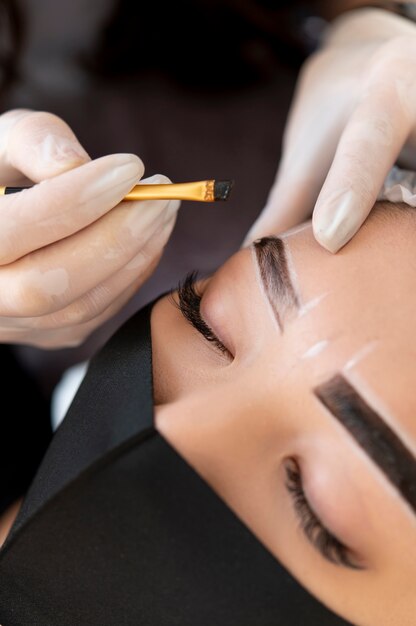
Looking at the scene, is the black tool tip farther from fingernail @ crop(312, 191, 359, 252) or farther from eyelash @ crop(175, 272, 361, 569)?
eyelash @ crop(175, 272, 361, 569)

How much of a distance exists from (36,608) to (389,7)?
1.39 metres

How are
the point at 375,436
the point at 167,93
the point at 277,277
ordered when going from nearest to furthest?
the point at 375,436 → the point at 277,277 → the point at 167,93

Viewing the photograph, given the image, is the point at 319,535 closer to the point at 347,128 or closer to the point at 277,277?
the point at 277,277

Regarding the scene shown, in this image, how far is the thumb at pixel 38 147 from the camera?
883 mm

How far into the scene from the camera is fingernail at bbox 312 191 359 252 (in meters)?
0.80

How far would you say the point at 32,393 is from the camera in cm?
135

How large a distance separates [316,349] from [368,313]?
78mm

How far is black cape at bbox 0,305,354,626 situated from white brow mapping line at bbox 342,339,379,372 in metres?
0.22

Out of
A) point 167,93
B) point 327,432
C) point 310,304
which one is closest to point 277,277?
point 310,304

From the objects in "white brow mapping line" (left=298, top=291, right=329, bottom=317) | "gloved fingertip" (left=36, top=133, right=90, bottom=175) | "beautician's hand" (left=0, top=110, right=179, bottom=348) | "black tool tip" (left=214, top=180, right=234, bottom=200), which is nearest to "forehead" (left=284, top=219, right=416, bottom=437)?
"white brow mapping line" (left=298, top=291, right=329, bottom=317)

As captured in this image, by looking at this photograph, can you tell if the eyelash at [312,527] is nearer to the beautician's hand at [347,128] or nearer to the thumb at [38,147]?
the beautician's hand at [347,128]

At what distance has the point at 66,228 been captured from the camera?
850 mm

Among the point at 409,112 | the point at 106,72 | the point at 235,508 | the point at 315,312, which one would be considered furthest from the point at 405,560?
the point at 106,72

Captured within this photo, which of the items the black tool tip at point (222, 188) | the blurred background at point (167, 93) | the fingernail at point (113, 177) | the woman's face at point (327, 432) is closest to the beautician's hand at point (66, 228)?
the fingernail at point (113, 177)
